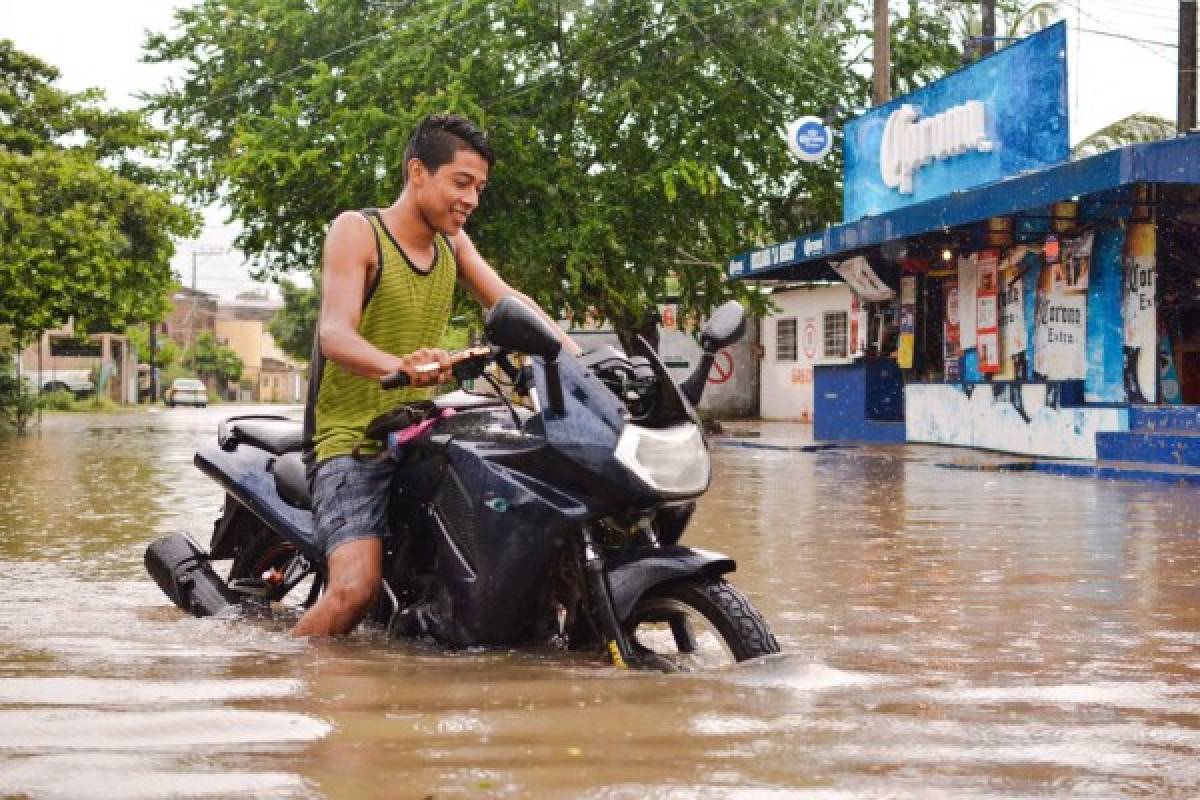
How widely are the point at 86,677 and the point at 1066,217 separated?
1555cm

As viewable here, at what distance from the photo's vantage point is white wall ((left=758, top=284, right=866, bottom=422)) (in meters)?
37.8

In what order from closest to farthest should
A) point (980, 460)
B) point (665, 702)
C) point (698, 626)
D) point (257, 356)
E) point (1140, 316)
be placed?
point (665, 702) → point (698, 626) → point (1140, 316) → point (980, 460) → point (257, 356)

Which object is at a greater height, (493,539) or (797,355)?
(797,355)

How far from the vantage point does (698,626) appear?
4.25 m

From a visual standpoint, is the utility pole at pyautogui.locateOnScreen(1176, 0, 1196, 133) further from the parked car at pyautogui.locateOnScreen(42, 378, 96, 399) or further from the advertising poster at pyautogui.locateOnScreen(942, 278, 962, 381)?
the parked car at pyautogui.locateOnScreen(42, 378, 96, 399)

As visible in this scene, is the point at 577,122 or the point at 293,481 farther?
the point at 577,122

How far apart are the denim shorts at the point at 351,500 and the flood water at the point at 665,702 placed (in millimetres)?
345

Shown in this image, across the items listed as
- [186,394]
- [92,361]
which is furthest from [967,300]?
[92,361]

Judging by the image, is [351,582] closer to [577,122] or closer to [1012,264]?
[1012,264]

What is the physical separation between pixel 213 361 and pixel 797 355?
6679 cm

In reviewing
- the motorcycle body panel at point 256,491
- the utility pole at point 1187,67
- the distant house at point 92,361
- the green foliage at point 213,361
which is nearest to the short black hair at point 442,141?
the motorcycle body panel at point 256,491

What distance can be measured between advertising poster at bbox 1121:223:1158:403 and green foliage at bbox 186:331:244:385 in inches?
3350

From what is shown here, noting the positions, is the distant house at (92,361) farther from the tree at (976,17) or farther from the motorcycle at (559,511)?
the motorcycle at (559,511)

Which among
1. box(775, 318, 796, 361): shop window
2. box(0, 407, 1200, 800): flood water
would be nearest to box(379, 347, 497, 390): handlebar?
box(0, 407, 1200, 800): flood water
